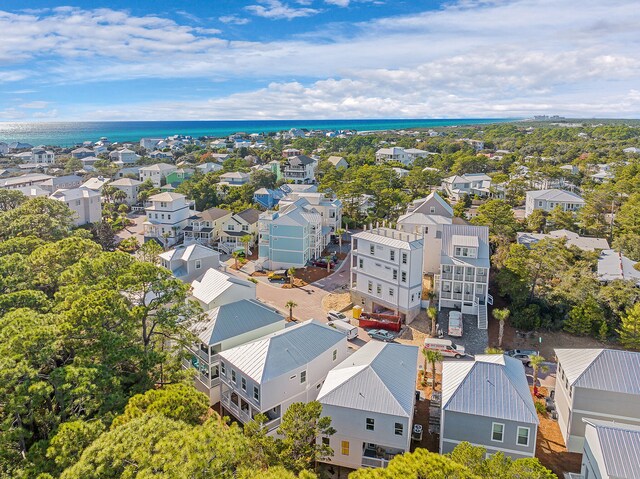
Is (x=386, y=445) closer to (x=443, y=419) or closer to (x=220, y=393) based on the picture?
(x=443, y=419)

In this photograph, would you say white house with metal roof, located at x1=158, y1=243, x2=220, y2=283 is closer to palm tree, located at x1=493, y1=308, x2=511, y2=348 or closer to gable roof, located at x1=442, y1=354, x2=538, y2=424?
palm tree, located at x1=493, y1=308, x2=511, y2=348

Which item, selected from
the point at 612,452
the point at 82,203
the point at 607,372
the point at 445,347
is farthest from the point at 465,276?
the point at 82,203

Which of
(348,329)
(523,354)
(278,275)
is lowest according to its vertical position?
(523,354)

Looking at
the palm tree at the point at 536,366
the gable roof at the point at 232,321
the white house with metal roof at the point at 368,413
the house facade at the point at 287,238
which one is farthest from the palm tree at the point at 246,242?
the palm tree at the point at 536,366

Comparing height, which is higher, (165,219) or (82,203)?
(82,203)

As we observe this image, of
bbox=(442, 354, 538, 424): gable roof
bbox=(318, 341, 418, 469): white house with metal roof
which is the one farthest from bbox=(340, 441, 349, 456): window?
bbox=(442, 354, 538, 424): gable roof

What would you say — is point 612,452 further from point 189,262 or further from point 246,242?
point 246,242

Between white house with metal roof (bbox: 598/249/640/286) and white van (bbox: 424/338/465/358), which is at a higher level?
white house with metal roof (bbox: 598/249/640/286)
